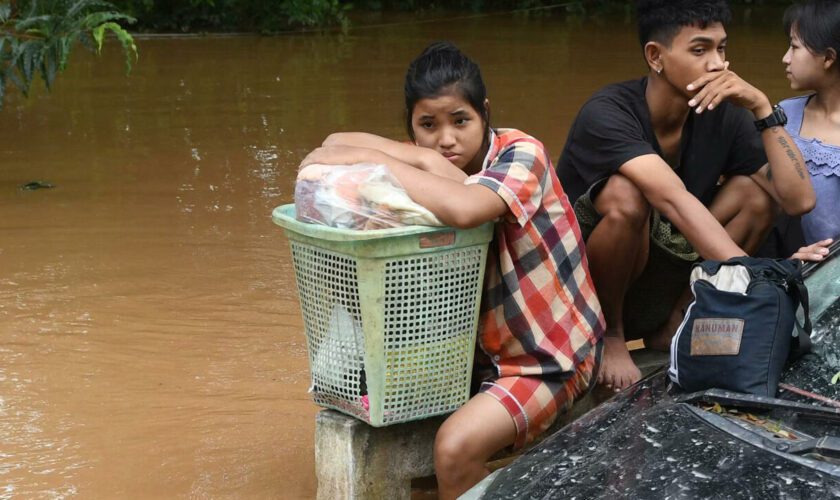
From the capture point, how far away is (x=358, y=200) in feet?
10.1

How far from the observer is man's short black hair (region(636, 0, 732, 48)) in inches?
149

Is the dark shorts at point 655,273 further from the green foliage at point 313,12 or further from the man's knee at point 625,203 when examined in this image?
the green foliage at point 313,12

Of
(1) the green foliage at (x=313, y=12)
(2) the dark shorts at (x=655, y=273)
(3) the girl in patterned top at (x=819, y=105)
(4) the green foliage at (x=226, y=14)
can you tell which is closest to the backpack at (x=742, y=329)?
(2) the dark shorts at (x=655, y=273)

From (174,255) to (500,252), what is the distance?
3.43m

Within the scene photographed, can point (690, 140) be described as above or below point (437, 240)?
above

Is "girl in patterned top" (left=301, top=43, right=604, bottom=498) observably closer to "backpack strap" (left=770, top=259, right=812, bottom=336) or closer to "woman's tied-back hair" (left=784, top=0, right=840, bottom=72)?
"backpack strap" (left=770, top=259, right=812, bottom=336)

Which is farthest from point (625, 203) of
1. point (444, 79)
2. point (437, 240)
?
point (437, 240)

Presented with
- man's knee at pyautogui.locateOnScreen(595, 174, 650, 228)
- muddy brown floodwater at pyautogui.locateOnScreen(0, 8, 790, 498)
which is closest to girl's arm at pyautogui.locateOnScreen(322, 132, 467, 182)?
man's knee at pyautogui.locateOnScreen(595, 174, 650, 228)

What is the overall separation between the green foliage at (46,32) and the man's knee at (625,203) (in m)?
4.02

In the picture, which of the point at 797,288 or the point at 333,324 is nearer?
the point at 797,288

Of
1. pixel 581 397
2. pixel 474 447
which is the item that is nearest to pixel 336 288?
pixel 474 447

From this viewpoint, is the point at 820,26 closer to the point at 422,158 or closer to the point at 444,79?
the point at 444,79

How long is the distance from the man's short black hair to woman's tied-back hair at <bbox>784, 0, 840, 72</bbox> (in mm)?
344

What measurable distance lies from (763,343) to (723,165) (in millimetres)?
1312
